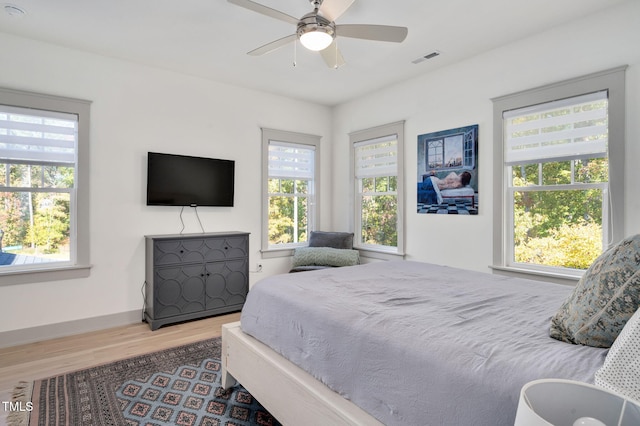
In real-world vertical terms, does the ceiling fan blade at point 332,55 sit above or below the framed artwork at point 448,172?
above

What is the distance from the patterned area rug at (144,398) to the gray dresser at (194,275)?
85 cm

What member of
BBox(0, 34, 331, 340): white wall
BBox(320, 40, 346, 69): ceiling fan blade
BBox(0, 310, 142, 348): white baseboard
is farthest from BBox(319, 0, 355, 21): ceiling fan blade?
BBox(0, 310, 142, 348): white baseboard

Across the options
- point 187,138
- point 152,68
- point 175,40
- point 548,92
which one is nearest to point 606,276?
point 548,92

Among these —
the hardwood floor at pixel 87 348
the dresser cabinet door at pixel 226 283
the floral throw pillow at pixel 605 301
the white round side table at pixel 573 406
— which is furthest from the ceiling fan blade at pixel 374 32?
the hardwood floor at pixel 87 348

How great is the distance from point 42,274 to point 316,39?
10.7 ft

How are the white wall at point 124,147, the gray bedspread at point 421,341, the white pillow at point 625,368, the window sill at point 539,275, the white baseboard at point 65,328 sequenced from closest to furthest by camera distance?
the white pillow at point 625,368, the gray bedspread at point 421,341, the window sill at point 539,275, the white baseboard at point 65,328, the white wall at point 124,147

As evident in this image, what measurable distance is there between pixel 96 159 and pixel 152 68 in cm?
118

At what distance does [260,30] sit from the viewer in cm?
304

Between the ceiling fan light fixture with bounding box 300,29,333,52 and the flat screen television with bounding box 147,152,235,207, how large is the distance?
7.33 feet

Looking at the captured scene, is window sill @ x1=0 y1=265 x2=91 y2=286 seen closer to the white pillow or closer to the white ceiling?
the white ceiling

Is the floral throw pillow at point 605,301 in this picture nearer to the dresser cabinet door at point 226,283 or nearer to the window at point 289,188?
the dresser cabinet door at point 226,283

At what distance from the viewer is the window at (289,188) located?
475cm

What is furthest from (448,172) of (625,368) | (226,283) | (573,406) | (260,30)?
(573,406)

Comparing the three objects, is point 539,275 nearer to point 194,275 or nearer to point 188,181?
point 194,275
